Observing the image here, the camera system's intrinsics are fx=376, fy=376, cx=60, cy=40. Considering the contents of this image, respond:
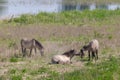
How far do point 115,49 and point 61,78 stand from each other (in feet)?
21.9

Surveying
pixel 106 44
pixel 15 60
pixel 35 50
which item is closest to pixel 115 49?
pixel 106 44

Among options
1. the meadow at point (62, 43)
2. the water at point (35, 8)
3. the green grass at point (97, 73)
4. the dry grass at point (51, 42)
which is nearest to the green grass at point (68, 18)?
the meadow at point (62, 43)

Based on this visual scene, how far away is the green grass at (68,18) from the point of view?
29609 mm

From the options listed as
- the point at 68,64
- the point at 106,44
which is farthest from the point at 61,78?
the point at 106,44

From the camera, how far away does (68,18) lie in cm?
3134

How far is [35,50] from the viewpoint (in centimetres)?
1733

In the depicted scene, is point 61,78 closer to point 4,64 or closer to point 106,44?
point 4,64

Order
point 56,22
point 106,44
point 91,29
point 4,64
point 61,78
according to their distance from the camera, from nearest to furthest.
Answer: point 61,78
point 4,64
point 106,44
point 91,29
point 56,22

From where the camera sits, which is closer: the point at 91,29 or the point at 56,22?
the point at 91,29

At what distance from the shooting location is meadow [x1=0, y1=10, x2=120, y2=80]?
40.4 ft

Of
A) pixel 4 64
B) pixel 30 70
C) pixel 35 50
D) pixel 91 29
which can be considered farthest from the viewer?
pixel 91 29

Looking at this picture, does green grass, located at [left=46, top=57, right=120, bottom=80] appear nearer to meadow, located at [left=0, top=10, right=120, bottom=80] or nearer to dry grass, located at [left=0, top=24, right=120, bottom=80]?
meadow, located at [left=0, top=10, right=120, bottom=80]

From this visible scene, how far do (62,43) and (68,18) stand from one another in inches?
467

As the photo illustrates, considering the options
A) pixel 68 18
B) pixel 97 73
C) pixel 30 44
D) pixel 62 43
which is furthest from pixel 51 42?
pixel 68 18
